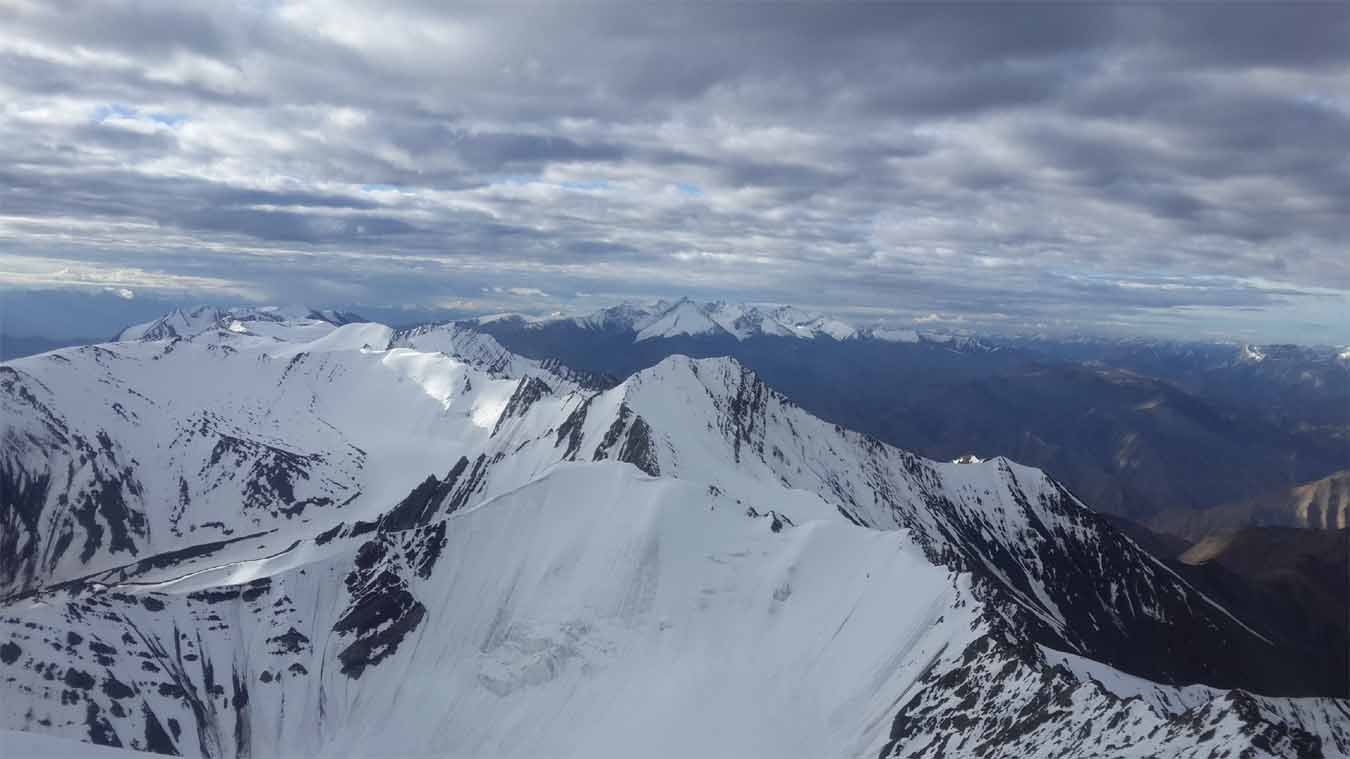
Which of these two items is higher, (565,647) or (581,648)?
(581,648)

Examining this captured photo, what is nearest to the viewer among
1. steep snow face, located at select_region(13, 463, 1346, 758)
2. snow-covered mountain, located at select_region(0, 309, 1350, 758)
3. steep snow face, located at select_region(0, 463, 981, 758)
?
snow-covered mountain, located at select_region(0, 309, 1350, 758)

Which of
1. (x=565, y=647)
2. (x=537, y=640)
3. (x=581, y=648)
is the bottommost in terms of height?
(x=537, y=640)

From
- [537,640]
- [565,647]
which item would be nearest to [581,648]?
[565,647]

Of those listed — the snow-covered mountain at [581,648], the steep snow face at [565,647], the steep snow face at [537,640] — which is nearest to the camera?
the snow-covered mountain at [581,648]

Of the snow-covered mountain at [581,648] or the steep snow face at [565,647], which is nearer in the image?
the snow-covered mountain at [581,648]

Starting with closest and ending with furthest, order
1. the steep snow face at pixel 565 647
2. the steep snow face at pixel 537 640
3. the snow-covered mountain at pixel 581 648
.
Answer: the snow-covered mountain at pixel 581 648 → the steep snow face at pixel 565 647 → the steep snow face at pixel 537 640

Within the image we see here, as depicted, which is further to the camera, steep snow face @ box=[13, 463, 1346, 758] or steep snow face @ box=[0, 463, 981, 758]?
steep snow face @ box=[0, 463, 981, 758]

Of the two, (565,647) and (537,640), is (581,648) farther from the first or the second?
(537,640)

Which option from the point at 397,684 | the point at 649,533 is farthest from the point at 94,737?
the point at 649,533

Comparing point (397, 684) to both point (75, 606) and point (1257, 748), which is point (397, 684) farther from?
point (1257, 748)

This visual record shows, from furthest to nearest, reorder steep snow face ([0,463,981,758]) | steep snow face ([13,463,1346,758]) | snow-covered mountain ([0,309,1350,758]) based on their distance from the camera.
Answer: steep snow face ([0,463,981,758]), steep snow face ([13,463,1346,758]), snow-covered mountain ([0,309,1350,758])

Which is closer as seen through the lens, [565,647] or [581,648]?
[581,648]
